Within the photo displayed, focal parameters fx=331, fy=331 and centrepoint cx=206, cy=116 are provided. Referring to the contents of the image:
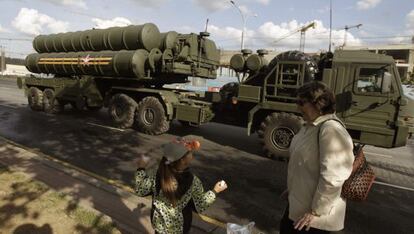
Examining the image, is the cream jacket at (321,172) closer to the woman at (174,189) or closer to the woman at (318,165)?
the woman at (318,165)

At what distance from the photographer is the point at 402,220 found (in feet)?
17.9

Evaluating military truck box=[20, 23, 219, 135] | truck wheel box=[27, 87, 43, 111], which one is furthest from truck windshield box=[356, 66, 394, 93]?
truck wheel box=[27, 87, 43, 111]

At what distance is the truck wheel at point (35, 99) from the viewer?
579 inches

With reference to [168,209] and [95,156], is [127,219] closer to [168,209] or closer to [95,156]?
[168,209]

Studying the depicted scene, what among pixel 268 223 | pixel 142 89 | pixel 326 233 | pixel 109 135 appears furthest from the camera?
pixel 142 89

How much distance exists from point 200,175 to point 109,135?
15.0ft

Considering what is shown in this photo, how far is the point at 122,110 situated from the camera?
1180cm

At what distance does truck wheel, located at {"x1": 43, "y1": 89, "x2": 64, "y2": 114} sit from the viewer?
47.1 ft

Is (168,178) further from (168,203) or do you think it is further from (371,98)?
(371,98)

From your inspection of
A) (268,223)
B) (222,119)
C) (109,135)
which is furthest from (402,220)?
(109,135)

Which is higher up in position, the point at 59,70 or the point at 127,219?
the point at 59,70

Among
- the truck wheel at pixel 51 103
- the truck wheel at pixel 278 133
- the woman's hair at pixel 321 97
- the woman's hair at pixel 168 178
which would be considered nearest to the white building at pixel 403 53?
the truck wheel at pixel 51 103

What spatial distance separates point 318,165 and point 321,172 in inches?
3.4

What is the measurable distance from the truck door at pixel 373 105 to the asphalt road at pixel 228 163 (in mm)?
1033
